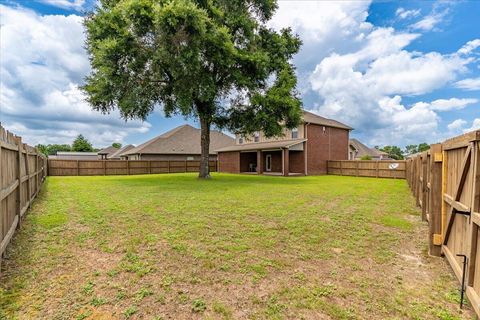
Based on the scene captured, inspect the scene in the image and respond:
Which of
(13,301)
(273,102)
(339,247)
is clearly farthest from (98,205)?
(273,102)

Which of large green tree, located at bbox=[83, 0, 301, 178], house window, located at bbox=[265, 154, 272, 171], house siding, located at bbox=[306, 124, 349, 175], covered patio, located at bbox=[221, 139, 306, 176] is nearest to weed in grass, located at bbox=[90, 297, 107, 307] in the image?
large green tree, located at bbox=[83, 0, 301, 178]

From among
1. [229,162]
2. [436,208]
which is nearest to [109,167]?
[229,162]

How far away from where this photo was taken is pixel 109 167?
25.0 m

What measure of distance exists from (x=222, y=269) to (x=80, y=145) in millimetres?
80534

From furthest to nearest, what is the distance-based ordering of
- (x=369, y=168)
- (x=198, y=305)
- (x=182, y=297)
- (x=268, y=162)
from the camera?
(x=268, y=162)
(x=369, y=168)
(x=182, y=297)
(x=198, y=305)

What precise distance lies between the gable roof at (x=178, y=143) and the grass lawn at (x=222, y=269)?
25.3 meters

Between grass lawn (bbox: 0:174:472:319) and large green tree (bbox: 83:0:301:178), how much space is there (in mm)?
9881

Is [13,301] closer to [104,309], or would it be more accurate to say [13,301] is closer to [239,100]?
[104,309]

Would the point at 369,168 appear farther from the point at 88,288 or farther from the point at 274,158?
the point at 88,288

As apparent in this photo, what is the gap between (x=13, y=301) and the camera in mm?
2939

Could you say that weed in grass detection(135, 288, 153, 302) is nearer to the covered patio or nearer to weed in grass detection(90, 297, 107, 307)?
weed in grass detection(90, 297, 107, 307)

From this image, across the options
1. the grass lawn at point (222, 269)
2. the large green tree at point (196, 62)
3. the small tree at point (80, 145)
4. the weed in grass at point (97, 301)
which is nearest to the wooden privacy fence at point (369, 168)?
the large green tree at point (196, 62)

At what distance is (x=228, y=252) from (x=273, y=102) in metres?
12.5

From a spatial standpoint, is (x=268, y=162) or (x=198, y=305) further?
(x=268, y=162)
